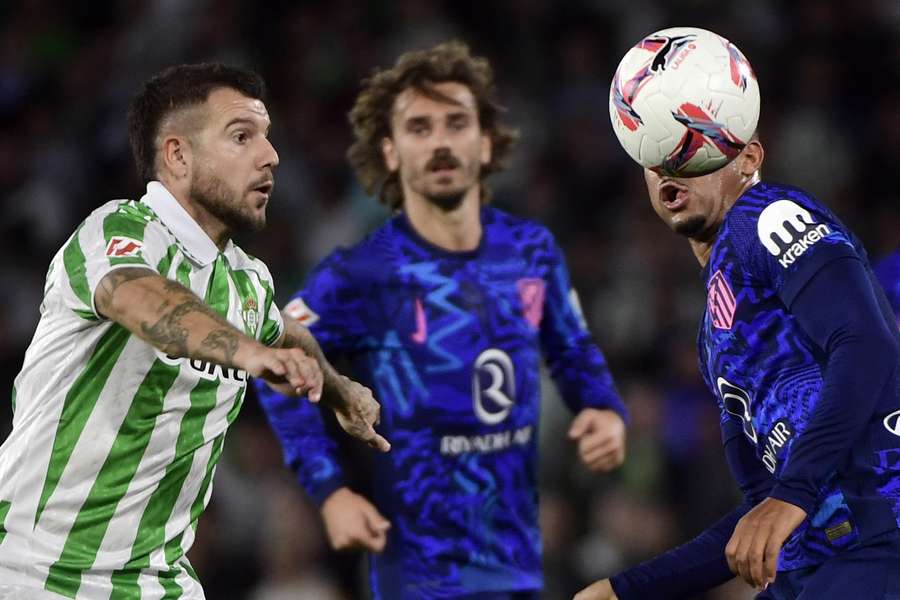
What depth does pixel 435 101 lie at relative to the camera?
6277 millimetres

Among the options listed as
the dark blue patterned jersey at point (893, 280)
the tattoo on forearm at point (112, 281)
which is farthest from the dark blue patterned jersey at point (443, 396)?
the tattoo on forearm at point (112, 281)

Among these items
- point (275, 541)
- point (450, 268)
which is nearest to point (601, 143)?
point (275, 541)

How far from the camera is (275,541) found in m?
8.26

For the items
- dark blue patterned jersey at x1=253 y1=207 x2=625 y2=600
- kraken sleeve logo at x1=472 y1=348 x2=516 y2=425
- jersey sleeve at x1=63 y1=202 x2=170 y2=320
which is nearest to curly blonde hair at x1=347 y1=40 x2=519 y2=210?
dark blue patterned jersey at x1=253 y1=207 x2=625 y2=600

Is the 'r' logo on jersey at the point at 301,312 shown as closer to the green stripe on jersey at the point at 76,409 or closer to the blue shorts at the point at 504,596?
the blue shorts at the point at 504,596

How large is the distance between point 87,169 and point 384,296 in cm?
529

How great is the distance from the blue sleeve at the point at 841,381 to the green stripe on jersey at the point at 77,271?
1804mm

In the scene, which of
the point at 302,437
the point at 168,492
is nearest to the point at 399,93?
the point at 302,437

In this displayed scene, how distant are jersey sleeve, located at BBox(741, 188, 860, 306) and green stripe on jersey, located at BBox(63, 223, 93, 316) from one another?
1706mm

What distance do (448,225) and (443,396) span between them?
29.8 inches

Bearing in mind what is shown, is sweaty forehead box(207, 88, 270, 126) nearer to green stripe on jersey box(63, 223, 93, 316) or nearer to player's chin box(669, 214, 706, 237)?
green stripe on jersey box(63, 223, 93, 316)

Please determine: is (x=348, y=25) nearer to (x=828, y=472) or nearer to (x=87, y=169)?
(x=87, y=169)

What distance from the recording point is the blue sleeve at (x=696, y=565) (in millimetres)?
4137

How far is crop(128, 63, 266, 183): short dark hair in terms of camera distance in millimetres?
4445
